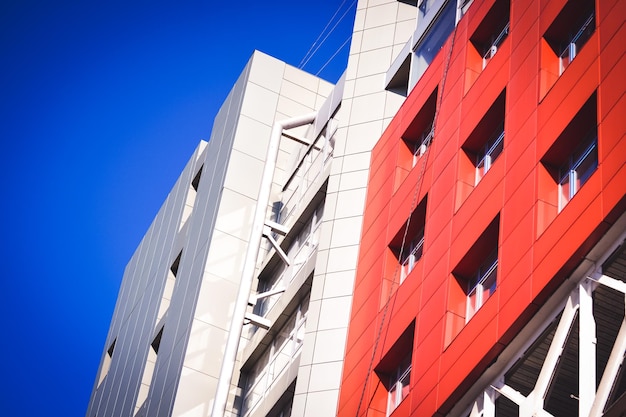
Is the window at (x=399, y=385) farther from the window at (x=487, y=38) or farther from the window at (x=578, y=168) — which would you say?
the window at (x=487, y=38)

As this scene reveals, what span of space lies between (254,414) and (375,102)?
14.9 meters

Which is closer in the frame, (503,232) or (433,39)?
(503,232)

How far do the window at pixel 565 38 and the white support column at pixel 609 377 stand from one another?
990cm

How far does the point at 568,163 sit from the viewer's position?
3116cm

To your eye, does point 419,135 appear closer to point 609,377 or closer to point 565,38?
point 565,38

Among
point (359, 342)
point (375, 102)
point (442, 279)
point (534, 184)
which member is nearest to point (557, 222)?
point (534, 184)

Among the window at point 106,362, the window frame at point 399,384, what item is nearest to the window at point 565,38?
the window frame at point 399,384

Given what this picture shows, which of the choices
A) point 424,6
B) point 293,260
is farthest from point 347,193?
point 293,260

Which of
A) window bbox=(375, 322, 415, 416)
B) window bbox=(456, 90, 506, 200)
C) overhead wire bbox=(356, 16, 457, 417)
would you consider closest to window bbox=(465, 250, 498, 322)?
window bbox=(456, 90, 506, 200)

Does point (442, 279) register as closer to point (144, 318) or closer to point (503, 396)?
point (503, 396)

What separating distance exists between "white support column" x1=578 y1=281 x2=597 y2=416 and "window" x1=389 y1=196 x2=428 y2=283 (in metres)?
12.5

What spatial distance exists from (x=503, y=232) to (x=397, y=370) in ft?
27.4

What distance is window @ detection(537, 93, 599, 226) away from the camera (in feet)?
99.1

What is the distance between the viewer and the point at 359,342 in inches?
1602
